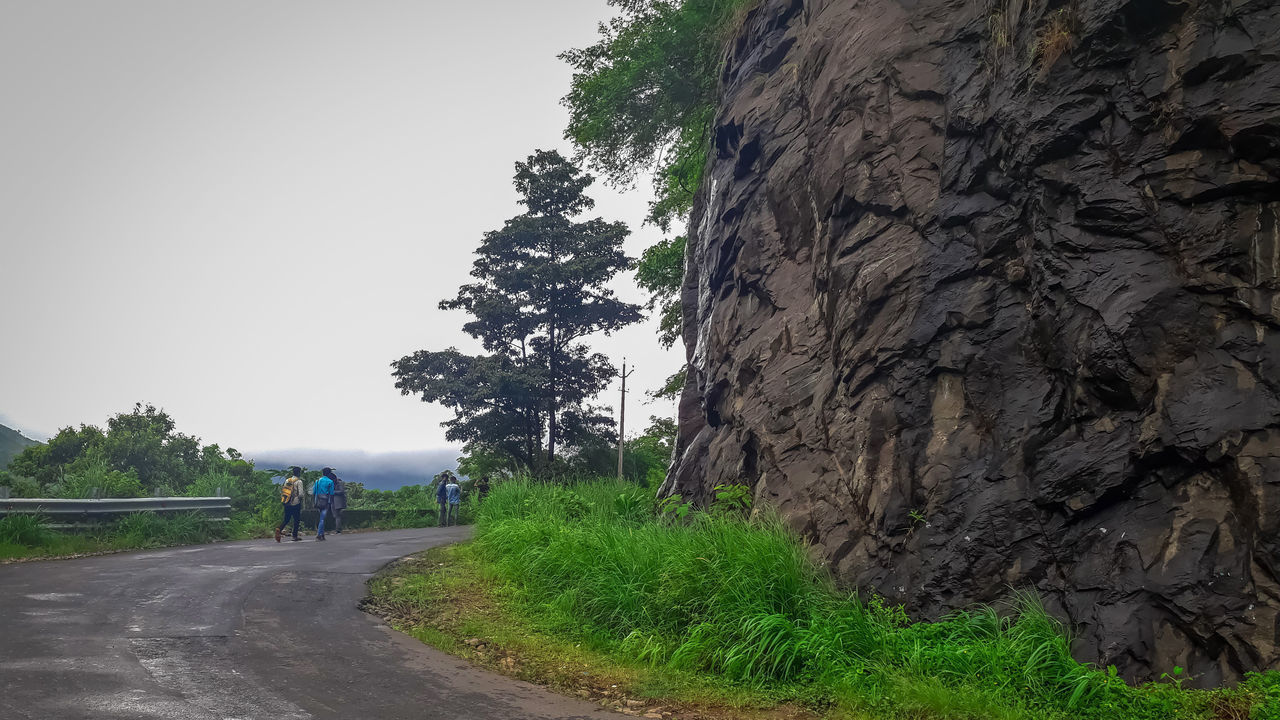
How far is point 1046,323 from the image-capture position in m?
7.73

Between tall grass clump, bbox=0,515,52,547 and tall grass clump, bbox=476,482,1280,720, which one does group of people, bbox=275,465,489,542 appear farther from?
tall grass clump, bbox=476,482,1280,720

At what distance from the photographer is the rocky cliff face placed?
20.9 feet

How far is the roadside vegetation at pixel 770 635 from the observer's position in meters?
5.80

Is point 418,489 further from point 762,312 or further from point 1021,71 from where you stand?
point 1021,71

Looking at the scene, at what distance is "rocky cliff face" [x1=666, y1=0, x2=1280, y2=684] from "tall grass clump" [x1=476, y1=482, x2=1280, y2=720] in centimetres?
41

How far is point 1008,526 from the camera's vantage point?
24.0 feet

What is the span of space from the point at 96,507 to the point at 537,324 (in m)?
18.5

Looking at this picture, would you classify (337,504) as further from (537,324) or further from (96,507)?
(537,324)

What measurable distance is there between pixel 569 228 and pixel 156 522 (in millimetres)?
20171

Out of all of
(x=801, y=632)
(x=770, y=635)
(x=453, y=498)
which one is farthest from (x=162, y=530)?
(x=801, y=632)

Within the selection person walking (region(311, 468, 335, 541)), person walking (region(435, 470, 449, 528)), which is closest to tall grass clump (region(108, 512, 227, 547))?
person walking (region(311, 468, 335, 541))

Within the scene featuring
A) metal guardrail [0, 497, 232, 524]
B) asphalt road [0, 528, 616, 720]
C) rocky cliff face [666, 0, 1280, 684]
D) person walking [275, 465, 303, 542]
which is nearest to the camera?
asphalt road [0, 528, 616, 720]

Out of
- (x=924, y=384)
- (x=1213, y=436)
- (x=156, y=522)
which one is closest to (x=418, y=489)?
(x=156, y=522)

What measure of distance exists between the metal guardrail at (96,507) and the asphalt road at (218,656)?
2629mm
